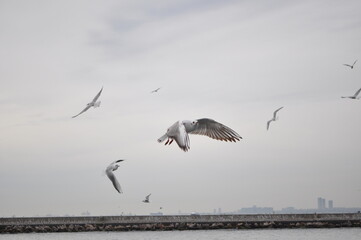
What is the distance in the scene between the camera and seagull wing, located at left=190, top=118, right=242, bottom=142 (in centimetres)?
1190

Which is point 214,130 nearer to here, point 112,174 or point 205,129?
point 205,129

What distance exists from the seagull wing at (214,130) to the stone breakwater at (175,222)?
48.2 metres

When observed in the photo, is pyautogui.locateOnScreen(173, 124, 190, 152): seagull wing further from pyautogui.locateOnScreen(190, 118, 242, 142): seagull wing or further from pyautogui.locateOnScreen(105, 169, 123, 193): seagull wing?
pyautogui.locateOnScreen(105, 169, 123, 193): seagull wing

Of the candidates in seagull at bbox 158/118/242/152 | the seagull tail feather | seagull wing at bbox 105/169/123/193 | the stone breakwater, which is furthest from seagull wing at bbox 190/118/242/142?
the stone breakwater

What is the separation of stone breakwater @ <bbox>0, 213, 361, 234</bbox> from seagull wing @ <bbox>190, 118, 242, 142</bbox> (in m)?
48.2

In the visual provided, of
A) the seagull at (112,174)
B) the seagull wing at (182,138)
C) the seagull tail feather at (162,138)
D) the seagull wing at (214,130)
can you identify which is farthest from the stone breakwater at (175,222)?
the seagull wing at (182,138)

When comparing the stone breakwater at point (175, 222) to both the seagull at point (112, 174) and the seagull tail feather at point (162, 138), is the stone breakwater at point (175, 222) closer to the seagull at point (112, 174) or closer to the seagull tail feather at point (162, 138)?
the seagull at point (112, 174)

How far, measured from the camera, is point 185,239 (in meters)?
47.5

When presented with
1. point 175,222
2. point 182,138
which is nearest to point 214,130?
point 182,138

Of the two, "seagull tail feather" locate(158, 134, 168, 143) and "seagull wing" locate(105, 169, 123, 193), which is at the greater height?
"seagull tail feather" locate(158, 134, 168, 143)

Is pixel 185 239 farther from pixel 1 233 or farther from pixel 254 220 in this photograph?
pixel 1 233

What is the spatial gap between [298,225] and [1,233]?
2706 cm

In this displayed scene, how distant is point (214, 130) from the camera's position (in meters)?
12.1

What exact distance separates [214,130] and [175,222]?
51197mm
